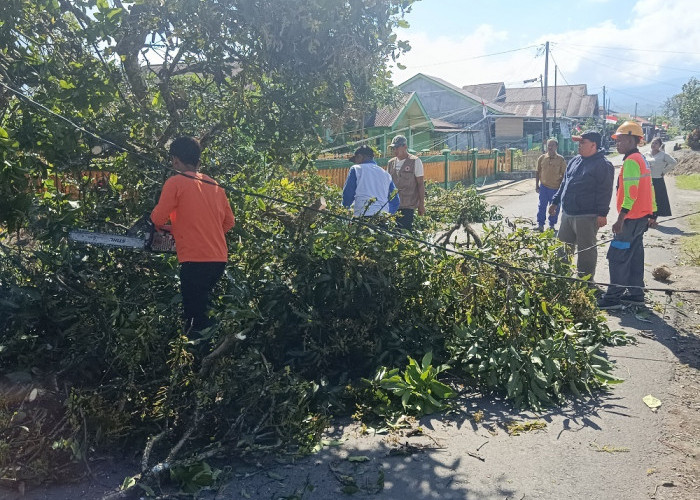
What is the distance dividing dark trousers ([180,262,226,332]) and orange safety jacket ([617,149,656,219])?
4.53 metres

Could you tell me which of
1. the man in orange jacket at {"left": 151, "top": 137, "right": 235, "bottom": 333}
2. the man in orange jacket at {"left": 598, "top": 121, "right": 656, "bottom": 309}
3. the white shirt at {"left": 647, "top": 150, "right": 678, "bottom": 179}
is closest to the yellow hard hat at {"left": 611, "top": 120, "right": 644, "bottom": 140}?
the man in orange jacket at {"left": 598, "top": 121, "right": 656, "bottom": 309}

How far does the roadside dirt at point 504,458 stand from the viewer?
131 inches

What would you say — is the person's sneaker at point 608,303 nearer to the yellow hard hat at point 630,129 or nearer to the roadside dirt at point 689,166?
the yellow hard hat at point 630,129

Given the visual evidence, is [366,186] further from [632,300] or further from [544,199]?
[544,199]

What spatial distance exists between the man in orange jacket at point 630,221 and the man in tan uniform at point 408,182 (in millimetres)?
2279

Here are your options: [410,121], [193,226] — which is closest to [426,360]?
[193,226]

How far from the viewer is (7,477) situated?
322cm

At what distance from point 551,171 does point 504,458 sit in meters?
8.97

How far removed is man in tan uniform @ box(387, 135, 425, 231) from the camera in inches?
309

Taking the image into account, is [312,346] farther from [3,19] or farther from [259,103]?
[3,19]

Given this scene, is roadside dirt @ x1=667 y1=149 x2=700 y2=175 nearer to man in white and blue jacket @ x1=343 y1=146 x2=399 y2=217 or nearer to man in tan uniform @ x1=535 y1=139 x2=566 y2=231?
man in tan uniform @ x1=535 y1=139 x2=566 y2=231

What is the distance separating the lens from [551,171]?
1177cm

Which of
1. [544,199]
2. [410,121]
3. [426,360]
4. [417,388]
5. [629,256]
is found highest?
[410,121]

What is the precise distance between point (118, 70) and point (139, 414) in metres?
3.16
